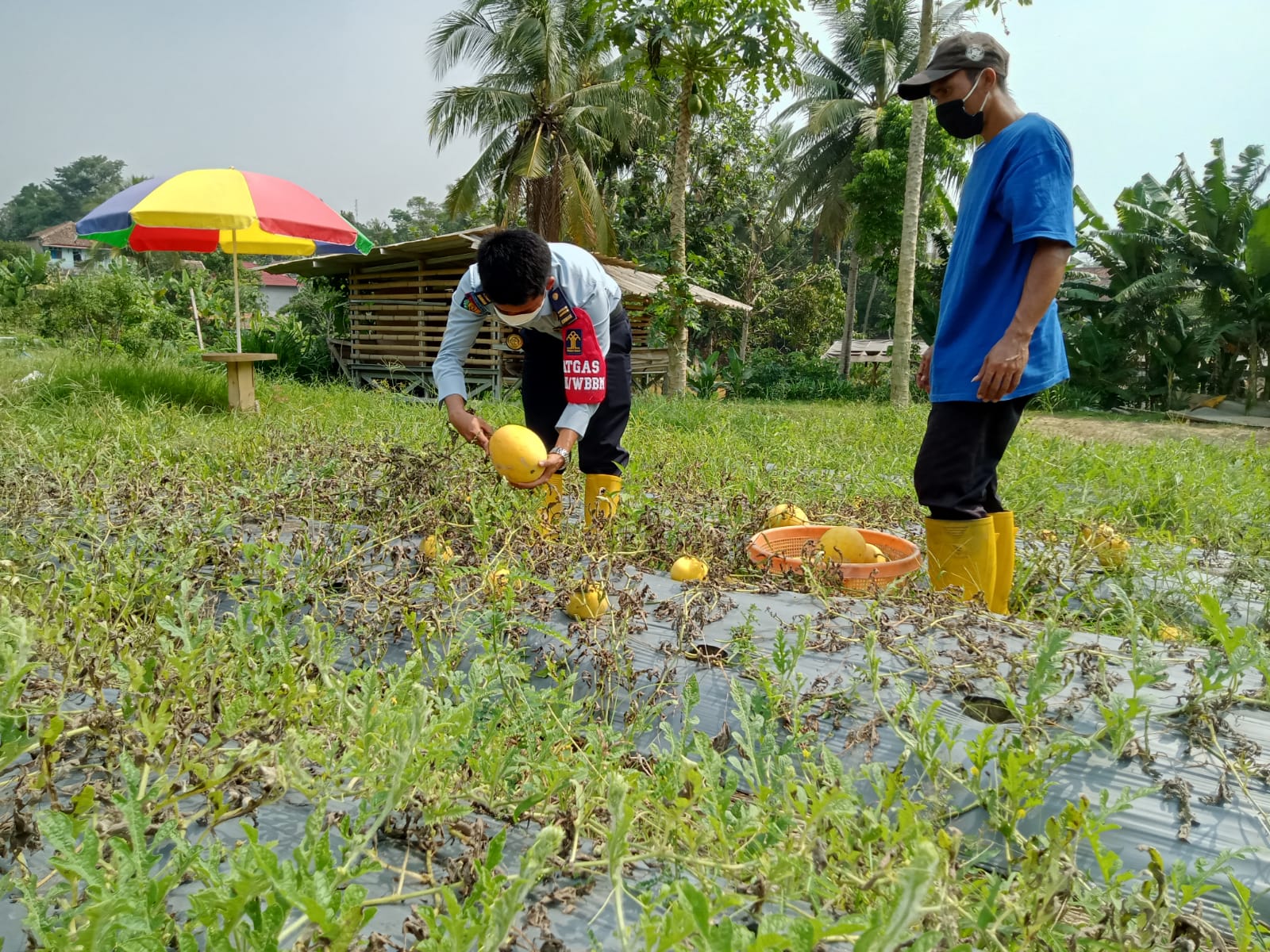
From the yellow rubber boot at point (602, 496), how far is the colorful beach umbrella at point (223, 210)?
5503 mm

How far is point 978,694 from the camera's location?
1.81m

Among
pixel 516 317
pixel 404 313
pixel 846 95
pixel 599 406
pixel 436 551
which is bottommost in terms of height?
pixel 436 551

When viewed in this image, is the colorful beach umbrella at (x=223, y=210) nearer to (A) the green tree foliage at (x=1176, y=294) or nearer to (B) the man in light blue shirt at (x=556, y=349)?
(B) the man in light blue shirt at (x=556, y=349)

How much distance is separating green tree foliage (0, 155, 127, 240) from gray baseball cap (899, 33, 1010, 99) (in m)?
98.5

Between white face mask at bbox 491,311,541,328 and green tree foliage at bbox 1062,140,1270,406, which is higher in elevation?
green tree foliage at bbox 1062,140,1270,406

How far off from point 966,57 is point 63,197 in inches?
4504

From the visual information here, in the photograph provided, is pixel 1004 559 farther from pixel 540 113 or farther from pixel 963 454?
pixel 540 113

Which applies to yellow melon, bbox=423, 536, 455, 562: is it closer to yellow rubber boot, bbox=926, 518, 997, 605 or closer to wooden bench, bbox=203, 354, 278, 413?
yellow rubber boot, bbox=926, 518, 997, 605

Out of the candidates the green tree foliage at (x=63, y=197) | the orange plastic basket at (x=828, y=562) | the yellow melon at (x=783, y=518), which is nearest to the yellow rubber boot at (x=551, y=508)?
the orange plastic basket at (x=828, y=562)

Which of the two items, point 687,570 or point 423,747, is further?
point 687,570

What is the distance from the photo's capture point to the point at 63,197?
3595 inches

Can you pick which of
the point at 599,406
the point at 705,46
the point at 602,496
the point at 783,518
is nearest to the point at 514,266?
the point at 599,406

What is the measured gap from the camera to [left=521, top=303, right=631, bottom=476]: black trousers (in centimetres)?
332

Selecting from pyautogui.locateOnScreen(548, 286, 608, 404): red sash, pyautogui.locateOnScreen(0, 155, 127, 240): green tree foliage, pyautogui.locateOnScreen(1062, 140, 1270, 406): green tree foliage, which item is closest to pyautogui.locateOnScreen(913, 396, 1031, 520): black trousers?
pyautogui.locateOnScreen(548, 286, 608, 404): red sash
